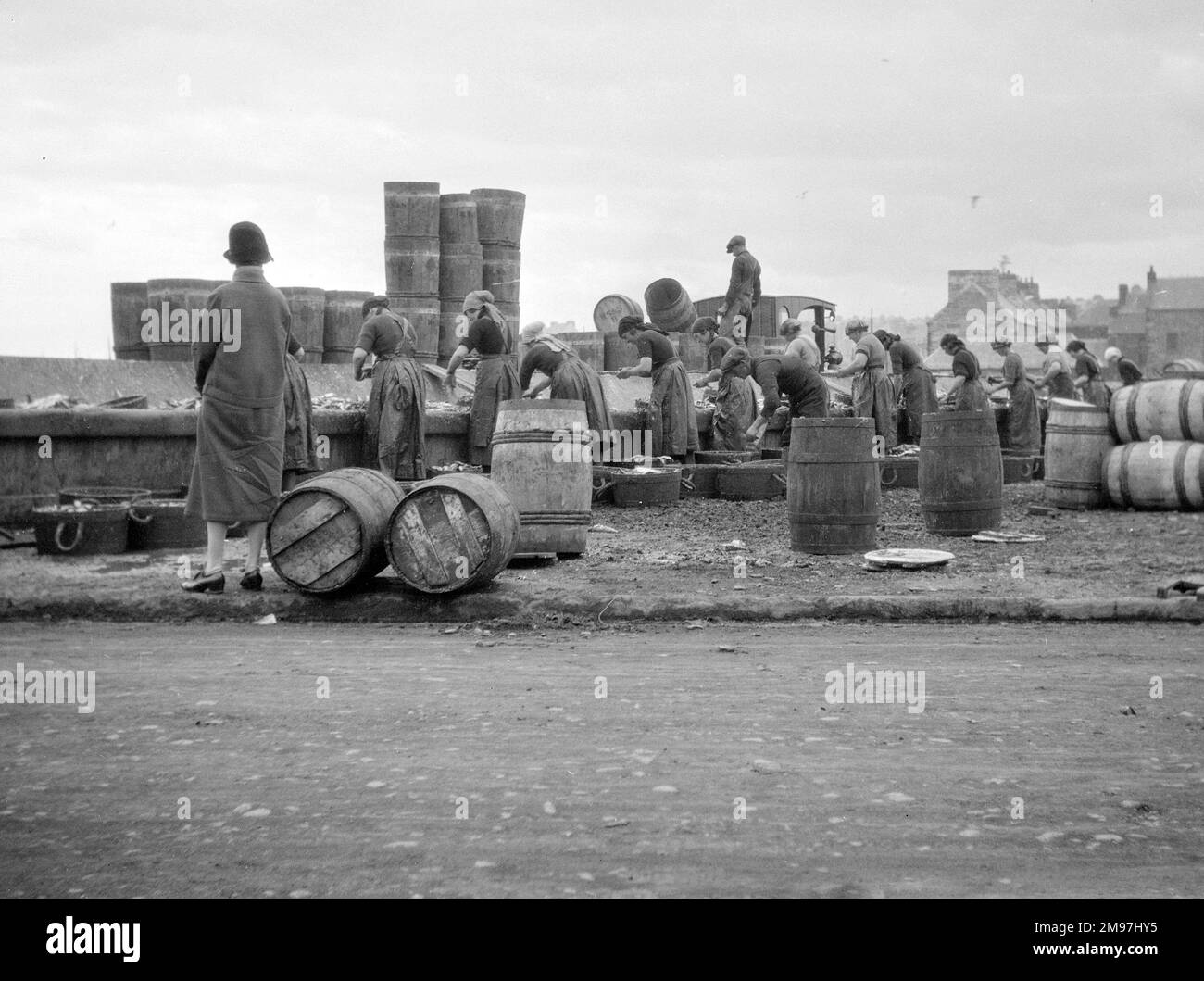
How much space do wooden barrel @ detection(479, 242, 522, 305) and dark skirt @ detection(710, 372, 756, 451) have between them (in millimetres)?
2878

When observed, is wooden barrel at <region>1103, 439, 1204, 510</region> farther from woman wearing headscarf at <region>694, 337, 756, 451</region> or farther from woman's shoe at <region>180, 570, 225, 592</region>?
woman's shoe at <region>180, 570, 225, 592</region>

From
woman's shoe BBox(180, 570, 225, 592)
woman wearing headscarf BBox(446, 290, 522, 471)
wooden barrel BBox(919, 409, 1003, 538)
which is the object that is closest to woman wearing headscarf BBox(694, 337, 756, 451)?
woman wearing headscarf BBox(446, 290, 522, 471)

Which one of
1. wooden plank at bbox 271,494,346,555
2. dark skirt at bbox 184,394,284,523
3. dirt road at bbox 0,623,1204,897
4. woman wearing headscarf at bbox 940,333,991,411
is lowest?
dirt road at bbox 0,623,1204,897

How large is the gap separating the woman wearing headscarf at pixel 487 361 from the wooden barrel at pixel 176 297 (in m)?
2.62

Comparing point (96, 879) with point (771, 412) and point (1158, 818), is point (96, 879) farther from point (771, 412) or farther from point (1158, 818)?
point (771, 412)

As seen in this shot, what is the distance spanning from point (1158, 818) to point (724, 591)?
4052 millimetres

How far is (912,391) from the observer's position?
734 inches

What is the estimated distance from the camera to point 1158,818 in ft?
12.0

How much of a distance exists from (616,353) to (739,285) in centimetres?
217

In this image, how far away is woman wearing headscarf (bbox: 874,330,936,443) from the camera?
1859 cm

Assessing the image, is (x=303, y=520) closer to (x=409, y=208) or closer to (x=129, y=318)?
(x=129, y=318)

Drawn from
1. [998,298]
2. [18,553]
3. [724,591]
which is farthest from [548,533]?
[998,298]

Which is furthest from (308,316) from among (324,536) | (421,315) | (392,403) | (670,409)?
(324,536)

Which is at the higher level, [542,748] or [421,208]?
[421,208]
